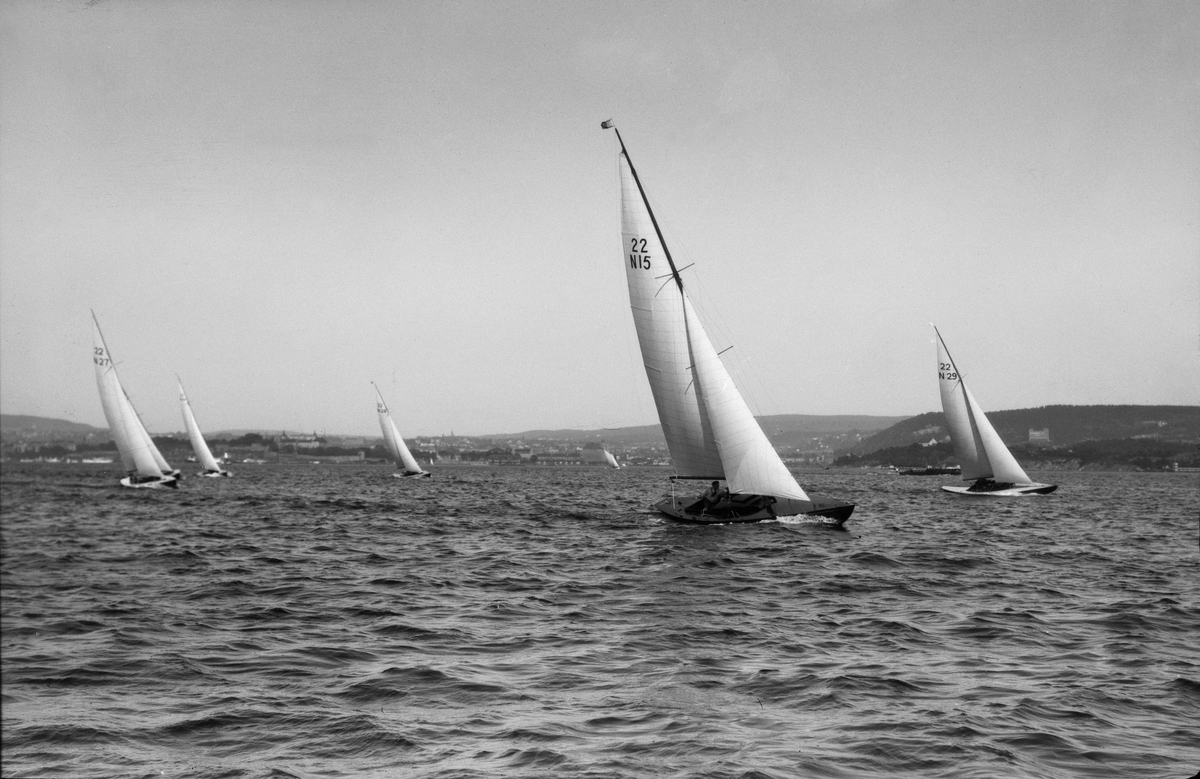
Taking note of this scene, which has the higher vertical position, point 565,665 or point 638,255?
point 638,255

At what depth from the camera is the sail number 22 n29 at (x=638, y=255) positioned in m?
26.7

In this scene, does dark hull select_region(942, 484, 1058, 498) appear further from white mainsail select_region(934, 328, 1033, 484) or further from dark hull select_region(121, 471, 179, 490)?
dark hull select_region(121, 471, 179, 490)

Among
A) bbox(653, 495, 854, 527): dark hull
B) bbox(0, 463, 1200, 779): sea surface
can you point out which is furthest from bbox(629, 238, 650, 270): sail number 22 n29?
bbox(0, 463, 1200, 779): sea surface

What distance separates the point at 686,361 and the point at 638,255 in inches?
138

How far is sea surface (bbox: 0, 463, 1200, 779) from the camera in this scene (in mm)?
6320

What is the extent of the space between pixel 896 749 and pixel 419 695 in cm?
406

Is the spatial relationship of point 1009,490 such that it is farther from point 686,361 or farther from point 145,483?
point 145,483

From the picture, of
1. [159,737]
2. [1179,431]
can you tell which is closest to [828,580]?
[159,737]

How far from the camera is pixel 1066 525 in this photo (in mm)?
34312

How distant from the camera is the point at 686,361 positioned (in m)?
27.2

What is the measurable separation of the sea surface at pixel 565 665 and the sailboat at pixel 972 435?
33.2 m

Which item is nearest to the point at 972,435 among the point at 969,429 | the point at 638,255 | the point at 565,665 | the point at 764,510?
the point at 969,429

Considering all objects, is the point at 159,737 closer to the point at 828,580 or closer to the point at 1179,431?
the point at 828,580

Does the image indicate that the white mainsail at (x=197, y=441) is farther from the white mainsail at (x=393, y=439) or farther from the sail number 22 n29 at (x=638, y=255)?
the sail number 22 n29 at (x=638, y=255)
